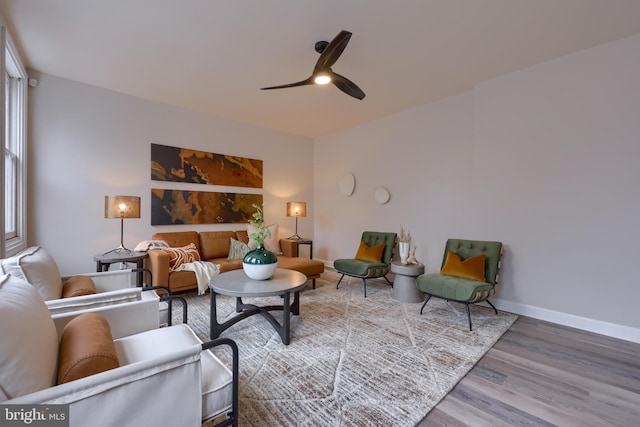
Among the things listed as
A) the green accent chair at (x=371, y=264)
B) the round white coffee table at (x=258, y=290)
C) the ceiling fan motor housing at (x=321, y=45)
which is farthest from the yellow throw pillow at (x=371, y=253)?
the ceiling fan motor housing at (x=321, y=45)

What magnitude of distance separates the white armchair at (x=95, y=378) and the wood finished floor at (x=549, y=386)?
122 cm

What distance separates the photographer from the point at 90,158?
3611 mm

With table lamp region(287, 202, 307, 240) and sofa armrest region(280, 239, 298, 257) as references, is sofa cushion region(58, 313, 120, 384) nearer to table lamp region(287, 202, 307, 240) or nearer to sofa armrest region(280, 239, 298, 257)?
sofa armrest region(280, 239, 298, 257)

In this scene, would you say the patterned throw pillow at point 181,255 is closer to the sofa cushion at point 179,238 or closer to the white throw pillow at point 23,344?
the sofa cushion at point 179,238

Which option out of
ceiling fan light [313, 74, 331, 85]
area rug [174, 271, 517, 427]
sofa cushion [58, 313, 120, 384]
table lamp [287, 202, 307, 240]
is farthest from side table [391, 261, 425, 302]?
sofa cushion [58, 313, 120, 384]

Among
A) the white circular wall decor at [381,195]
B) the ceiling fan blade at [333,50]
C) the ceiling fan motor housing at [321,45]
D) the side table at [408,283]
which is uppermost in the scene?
the ceiling fan motor housing at [321,45]

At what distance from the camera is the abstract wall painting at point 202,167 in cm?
413

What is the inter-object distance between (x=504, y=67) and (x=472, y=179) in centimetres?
133

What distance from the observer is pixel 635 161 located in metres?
2.57

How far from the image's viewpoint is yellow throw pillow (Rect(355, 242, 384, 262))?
4.19 metres

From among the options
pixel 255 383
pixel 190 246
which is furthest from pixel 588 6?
pixel 190 246

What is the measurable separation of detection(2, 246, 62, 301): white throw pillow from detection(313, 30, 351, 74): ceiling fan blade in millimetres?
2480

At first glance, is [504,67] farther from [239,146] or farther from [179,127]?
[179,127]

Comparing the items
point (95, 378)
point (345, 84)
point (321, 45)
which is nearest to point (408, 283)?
point (345, 84)
